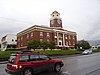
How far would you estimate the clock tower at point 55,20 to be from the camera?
8038cm

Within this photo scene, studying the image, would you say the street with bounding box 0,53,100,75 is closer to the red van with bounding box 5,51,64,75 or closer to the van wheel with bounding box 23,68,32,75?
the red van with bounding box 5,51,64,75

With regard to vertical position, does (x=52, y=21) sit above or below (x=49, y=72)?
above

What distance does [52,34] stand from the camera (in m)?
71.6

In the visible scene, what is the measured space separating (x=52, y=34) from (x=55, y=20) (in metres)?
11.4

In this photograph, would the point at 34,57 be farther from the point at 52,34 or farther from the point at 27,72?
the point at 52,34

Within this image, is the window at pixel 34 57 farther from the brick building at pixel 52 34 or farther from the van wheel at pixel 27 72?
the brick building at pixel 52 34

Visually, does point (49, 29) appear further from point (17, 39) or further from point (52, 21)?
point (17, 39)

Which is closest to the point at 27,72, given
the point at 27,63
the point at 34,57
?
the point at 27,63

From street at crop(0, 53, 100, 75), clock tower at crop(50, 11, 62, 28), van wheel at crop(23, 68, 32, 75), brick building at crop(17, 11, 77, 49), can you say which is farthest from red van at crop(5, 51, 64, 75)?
clock tower at crop(50, 11, 62, 28)

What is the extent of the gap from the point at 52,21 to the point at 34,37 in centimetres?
2056

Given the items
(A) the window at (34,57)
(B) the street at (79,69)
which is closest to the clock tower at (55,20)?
(B) the street at (79,69)

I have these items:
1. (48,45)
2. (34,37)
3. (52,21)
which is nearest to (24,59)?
(48,45)

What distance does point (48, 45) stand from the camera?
5672cm

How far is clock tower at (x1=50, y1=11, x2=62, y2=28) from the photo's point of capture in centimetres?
8038
